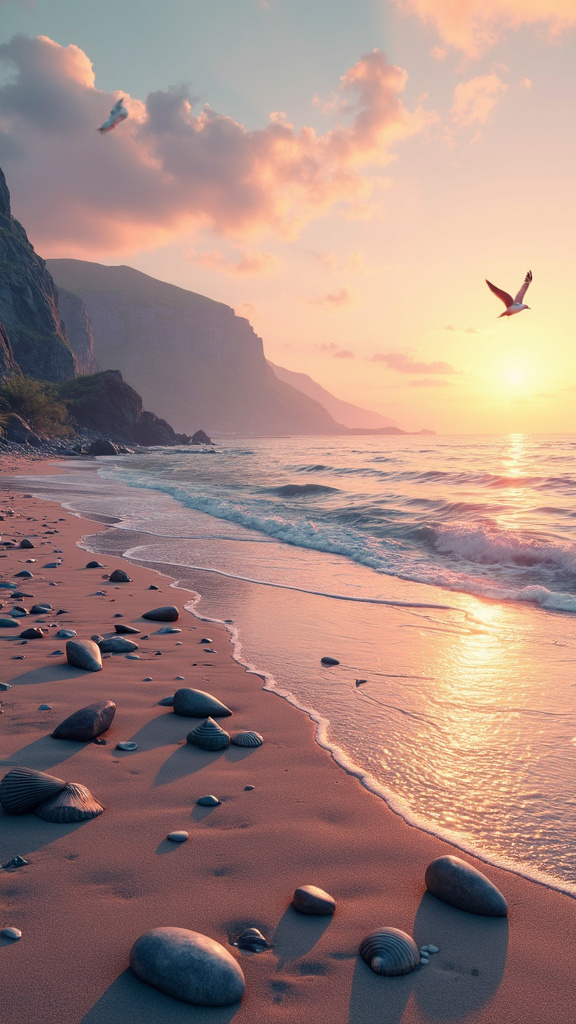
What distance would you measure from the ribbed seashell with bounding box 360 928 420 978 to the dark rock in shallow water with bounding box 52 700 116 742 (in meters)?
1.85

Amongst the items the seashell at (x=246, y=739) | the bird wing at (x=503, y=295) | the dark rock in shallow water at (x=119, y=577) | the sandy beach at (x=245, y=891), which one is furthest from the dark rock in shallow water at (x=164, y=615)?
the bird wing at (x=503, y=295)

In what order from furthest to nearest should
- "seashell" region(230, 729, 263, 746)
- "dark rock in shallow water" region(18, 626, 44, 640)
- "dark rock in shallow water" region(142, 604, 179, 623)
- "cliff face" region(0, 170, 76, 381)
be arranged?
"cliff face" region(0, 170, 76, 381) < "dark rock in shallow water" region(142, 604, 179, 623) < "dark rock in shallow water" region(18, 626, 44, 640) < "seashell" region(230, 729, 263, 746)

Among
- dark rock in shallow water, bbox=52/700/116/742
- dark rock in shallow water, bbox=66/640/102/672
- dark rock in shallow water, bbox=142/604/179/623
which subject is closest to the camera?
dark rock in shallow water, bbox=52/700/116/742

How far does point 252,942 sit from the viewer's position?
1814mm

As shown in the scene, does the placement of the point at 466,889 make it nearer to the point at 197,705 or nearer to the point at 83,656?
the point at 197,705

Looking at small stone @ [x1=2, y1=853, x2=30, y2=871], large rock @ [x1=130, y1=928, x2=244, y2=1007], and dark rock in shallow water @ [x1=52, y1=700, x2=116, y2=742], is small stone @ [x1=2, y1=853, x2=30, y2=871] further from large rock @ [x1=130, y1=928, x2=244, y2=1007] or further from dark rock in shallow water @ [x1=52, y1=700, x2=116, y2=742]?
dark rock in shallow water @ [x1=52, y1=700, x2=116, y2=742]

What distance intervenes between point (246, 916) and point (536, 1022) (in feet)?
2.94

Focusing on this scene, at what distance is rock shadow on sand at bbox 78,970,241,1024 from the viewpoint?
1.54m

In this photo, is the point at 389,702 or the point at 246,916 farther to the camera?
the point at 389,702

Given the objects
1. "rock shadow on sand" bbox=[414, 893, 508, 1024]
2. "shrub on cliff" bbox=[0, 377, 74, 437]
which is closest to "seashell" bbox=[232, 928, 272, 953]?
"rock shadow on sand" bbox=[414, 893, 508, 1024]

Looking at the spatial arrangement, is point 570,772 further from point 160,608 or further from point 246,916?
point 160,608

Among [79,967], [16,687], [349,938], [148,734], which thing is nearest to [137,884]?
[79,967]

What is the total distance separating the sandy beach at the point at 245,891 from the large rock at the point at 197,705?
65 millimetres

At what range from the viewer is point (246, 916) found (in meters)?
1.93
